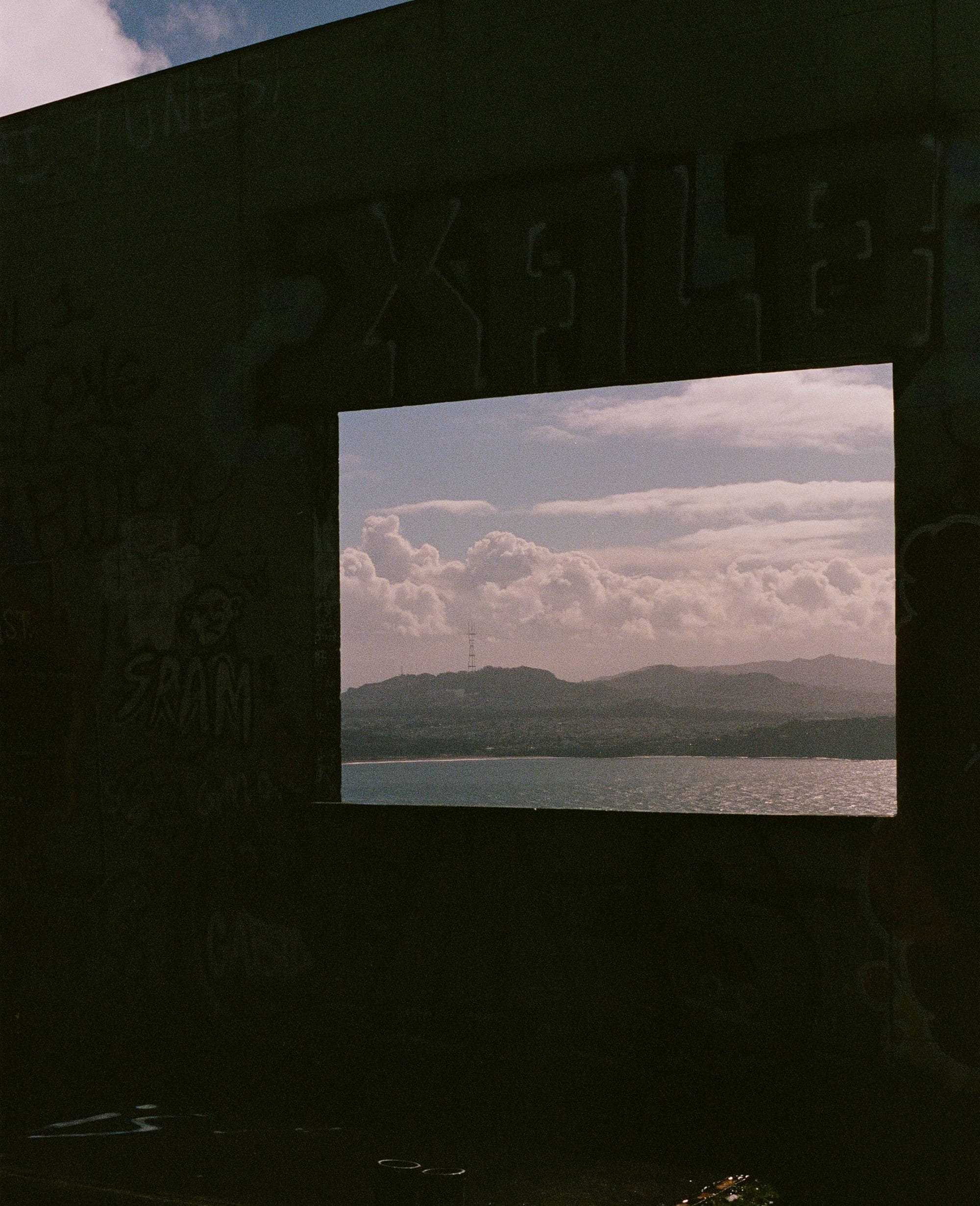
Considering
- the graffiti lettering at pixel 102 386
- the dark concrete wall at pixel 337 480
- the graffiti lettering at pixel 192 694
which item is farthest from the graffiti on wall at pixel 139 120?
the graffiti lettering at pixel 192 694

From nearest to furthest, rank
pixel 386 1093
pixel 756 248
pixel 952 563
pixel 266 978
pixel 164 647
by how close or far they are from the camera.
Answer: pixel 952 563 → pixel 756 248 → pixel 386 1093 → pixel 266 978 → pixel 164 647

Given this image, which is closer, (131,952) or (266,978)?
(266,978)

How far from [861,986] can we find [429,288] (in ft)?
13.5

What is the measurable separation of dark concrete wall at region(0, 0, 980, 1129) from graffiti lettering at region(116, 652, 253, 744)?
0.03 metres

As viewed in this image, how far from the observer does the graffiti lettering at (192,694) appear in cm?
756

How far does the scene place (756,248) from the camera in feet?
20.6

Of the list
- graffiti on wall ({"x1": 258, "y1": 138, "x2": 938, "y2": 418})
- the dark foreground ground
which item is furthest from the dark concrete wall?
the dark foreground ground

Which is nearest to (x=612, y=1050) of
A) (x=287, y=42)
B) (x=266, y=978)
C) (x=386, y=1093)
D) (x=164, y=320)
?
(x=386, y=1093)

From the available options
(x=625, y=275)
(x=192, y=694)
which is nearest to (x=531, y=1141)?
(x=192, y=694)

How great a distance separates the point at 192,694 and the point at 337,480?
1537 millimetres

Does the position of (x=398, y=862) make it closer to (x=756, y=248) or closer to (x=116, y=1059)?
(x=116, y=1059)

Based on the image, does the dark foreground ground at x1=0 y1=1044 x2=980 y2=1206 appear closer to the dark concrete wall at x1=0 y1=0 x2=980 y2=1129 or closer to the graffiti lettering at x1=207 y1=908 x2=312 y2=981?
the dark concrete wall at x1=0 y1=0 x2=980 y2=1129

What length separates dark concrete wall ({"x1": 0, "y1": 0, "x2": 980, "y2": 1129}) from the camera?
5961 mm

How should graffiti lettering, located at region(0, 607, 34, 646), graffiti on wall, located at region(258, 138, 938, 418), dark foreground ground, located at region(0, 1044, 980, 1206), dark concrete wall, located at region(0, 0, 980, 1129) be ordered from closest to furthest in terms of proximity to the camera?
dark foreground ground, located at region(0, 1044, 980, 1206) → dark concrete wall, located at region(0, 0, 980, 1129) → graffiti on wall, located at region(258, 138, 938, 418) → graffiti lettering, located at region(0, 607, 34, 646)
